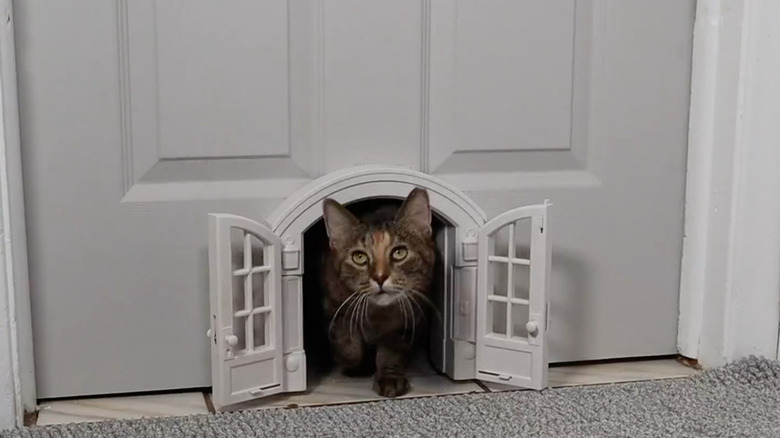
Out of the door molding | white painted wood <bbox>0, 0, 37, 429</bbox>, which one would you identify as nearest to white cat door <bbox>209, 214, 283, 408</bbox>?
white painted wood <bbox>0, 0, 37, 429</bbox>

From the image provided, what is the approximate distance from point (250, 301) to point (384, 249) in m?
0.18

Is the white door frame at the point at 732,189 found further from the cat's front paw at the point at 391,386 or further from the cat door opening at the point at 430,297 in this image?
the cat's front paw at the point at 391,386

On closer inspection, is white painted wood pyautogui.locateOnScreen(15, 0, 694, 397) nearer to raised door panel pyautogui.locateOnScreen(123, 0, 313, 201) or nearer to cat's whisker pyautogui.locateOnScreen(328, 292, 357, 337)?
raised door panel pyautogui.locateOnScreen(123, 0, 313, 201)

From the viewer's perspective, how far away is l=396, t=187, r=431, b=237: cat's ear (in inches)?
48.6

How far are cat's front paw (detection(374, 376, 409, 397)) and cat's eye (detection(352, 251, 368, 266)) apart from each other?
0.53 feet

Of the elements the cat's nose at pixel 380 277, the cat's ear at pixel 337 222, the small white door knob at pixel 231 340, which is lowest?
the small white door knob at pixel 231 340

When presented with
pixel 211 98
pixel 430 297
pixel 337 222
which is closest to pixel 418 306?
pixel 430 297

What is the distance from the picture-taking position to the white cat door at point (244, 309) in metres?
1.17

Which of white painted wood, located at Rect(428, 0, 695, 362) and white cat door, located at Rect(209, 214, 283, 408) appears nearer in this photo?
white cat door, located at Rect(209, 214, 283, 408)

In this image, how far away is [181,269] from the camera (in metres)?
1.25

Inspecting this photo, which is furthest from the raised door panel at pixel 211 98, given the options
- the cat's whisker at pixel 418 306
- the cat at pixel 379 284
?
the cat's whisker at pixel 418 306

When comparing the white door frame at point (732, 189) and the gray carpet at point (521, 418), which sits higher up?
the white door frame at point (732, 189)

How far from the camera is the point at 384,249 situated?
4.06 ft

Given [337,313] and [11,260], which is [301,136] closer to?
[337,313]
